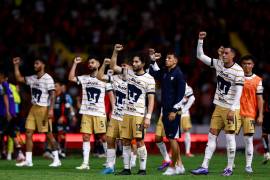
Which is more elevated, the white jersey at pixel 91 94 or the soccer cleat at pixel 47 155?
the white jersey at pixel 91 94

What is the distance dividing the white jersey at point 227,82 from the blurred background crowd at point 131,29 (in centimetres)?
1371

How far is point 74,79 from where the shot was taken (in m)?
19.5

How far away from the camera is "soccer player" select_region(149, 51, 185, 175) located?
1738cm

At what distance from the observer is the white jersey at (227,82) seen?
17434 millimetres

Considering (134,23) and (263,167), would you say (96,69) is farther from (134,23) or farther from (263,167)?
(134,23)

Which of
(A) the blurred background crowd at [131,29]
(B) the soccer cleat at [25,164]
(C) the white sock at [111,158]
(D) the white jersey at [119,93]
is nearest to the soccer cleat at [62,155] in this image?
(B) the soccer cleat at [25,164]

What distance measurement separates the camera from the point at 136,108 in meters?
17.6

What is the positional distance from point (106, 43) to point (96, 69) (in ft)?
48.5

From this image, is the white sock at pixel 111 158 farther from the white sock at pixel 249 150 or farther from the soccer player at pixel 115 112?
the white sock at pixel 249 150

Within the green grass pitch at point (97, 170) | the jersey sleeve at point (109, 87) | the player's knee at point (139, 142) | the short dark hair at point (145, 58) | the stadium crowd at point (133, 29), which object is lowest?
the green grass pitch at point (97, 170)

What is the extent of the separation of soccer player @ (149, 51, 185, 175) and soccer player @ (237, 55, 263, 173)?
1.79 meters

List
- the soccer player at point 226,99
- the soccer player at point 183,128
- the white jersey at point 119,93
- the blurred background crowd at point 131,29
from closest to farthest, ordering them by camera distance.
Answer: the soccer player at point 226,99, the white jersey at point 119,93, the soccer player at point 183,128, the blurred background crowd at point 131,29

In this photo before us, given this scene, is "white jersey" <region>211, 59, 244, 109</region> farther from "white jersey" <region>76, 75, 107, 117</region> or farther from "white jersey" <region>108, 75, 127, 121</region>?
"white jersey" <region>76, 75, 107, 117</region>

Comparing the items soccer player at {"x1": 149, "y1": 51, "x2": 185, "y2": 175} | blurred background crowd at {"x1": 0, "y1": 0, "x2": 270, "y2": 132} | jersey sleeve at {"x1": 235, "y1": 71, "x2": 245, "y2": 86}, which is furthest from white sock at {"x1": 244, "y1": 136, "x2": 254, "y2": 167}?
blurred background crowd at {"x1": 0, "y1": 0, "x2": 270, "y2": 132}
